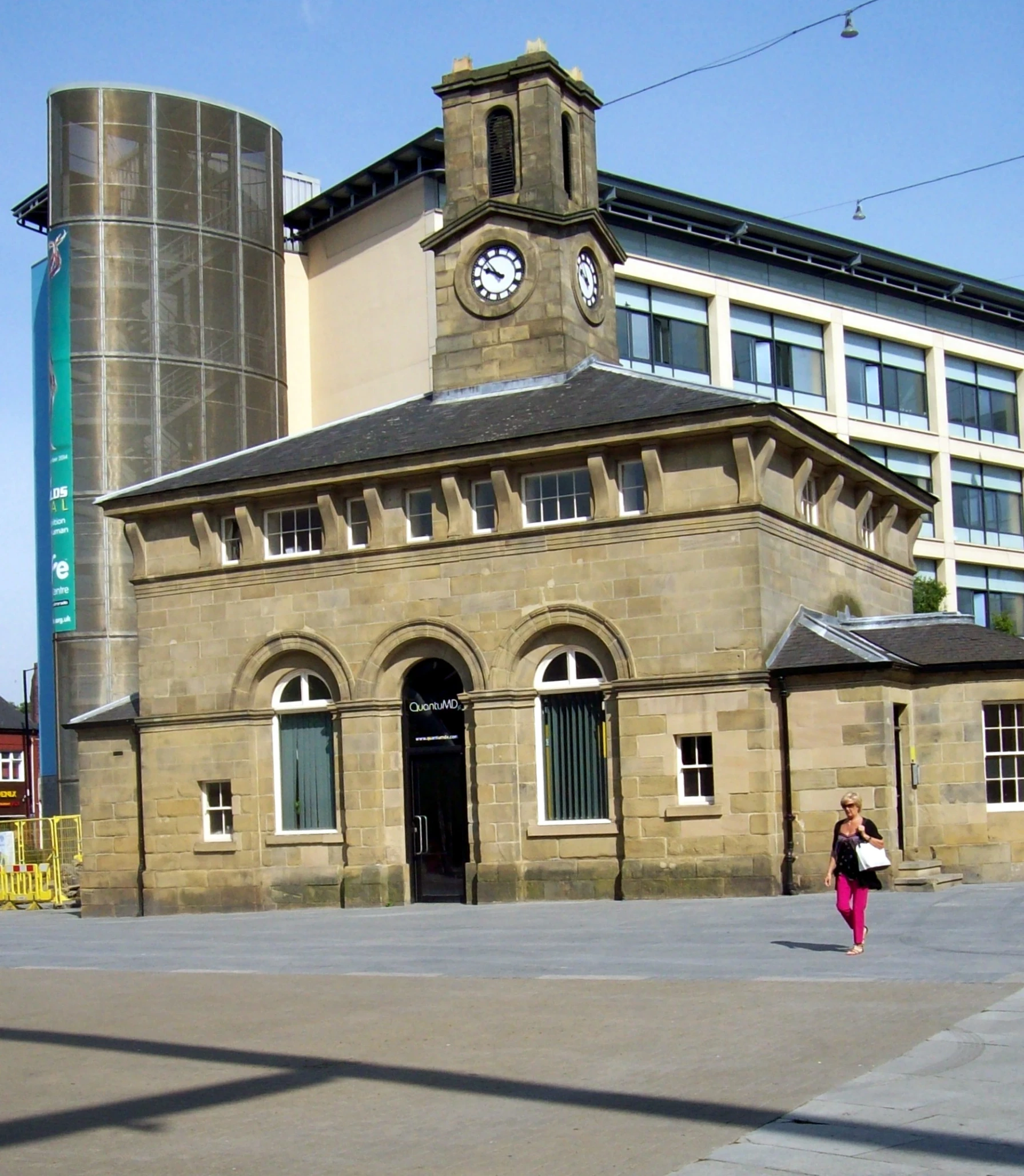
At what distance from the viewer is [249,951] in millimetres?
20906

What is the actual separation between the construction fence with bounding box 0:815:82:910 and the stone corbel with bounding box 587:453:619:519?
1730 centimetres

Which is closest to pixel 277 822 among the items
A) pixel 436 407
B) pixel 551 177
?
pixel 436 407

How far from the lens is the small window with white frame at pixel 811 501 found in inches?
1158

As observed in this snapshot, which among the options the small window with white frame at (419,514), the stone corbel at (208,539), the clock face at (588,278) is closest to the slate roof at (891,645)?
the small window with white frame at (419,514)

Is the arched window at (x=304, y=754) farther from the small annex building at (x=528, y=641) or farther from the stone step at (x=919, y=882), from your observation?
the stone step at (x=919, y=882)

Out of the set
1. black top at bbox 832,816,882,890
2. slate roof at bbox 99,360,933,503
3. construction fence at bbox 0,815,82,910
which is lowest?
construction fence at bbox 0,815,82,910

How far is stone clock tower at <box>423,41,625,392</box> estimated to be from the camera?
106ft

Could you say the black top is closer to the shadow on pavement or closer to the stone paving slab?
the stone paving slab

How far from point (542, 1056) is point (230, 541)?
21474 mm

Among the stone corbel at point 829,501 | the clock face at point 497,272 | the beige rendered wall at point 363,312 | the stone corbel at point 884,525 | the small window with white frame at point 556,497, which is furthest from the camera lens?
the beige rendered wall at point 363,312

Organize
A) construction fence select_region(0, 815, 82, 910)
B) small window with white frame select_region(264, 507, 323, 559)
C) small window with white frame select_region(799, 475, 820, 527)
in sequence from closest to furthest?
small window with white frame select_region(799, 475, 820, 527) → small window with white frame select_region(264, 507, 323, 559) → construction fence select_region(0, 815, 82, 910)

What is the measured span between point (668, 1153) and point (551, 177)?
26.6 meters

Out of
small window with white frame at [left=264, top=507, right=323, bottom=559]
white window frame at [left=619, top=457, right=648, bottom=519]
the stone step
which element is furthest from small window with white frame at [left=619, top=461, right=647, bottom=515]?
the stone step

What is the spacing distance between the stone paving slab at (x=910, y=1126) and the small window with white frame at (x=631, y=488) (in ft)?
56.9
